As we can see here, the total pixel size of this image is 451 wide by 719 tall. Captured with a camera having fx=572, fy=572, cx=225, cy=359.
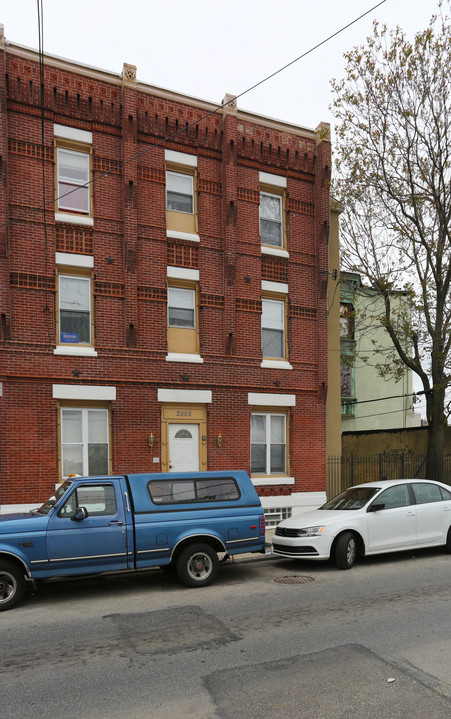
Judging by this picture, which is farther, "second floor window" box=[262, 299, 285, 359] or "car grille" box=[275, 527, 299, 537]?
"second floor window" box=[262, 299, 285, 359]

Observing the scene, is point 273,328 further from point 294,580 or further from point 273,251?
point 294,580

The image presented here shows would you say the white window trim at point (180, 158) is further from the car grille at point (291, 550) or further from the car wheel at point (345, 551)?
the car wheel at point (345, 551)

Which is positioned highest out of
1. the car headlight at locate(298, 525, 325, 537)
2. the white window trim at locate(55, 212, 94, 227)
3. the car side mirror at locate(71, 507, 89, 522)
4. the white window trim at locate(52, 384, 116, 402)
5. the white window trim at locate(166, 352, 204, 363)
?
the white window trim at locate(55, 212, 94, 227)

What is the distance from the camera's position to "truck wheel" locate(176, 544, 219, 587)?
28.5 ft

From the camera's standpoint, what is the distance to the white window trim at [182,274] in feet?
48.7

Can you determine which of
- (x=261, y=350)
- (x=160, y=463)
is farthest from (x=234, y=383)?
(x=160, y=463)

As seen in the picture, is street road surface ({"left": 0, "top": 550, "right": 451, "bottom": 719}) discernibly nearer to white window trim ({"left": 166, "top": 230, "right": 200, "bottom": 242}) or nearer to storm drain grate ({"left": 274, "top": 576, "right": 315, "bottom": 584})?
storm drain grate ({"left": 274, "top": 576, "right": 315, "bottom": 584})

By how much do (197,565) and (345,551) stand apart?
8.77ft

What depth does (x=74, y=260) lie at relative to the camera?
13758mm

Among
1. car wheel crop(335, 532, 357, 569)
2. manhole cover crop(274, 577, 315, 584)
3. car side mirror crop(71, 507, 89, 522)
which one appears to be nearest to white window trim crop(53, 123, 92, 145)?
car side mirror crop(71, 507, 89, 522)

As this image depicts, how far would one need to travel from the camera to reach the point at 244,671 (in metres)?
5.39

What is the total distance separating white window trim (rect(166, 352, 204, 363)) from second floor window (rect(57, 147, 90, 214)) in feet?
13.5

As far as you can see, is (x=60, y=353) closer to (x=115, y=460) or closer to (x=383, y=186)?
(x=115, y=460)

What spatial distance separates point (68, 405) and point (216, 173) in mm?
7420
